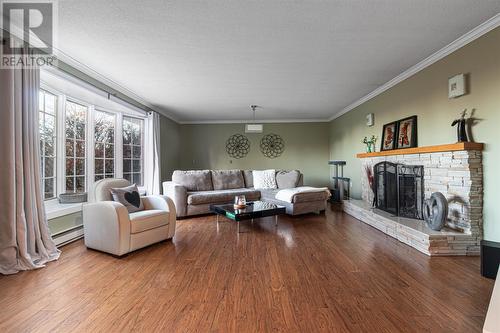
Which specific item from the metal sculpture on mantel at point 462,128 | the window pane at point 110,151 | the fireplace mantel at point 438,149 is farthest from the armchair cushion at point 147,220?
the metal sculpture on mantel at point 462,128

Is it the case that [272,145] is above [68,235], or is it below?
above

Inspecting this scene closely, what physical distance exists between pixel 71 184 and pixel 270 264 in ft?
10.4

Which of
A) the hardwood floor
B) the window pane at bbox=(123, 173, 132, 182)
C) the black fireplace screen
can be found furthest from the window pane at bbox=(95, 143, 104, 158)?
the black fireplace screen

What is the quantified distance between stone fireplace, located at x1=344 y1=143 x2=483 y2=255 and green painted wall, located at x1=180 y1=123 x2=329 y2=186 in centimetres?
278

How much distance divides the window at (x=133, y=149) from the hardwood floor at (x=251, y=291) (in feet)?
6.82

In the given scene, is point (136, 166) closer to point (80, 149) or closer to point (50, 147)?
point (80, 149)

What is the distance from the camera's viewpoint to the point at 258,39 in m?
2.51

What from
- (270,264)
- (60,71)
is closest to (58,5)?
(60,71)

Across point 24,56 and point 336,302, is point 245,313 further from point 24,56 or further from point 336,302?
point 24,56

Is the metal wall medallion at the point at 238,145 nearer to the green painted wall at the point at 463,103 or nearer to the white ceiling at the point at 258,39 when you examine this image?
the white ceiling at the point at 258,39

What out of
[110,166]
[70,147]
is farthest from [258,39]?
[110,166]

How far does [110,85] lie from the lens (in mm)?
3803

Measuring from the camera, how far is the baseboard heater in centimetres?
287

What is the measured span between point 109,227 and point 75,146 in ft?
5.74
